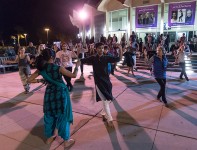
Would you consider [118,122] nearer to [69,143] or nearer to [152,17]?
[69,143]

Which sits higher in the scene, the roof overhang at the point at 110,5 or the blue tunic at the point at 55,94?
the roof overhang at the point at 110,5

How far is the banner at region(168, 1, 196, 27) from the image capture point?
58.5 ft

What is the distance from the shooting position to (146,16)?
20047mm

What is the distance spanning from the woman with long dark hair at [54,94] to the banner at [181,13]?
17.6 m

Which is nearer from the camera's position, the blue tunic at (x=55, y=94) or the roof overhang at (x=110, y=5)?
the blue tunic at (x=55, y=94)

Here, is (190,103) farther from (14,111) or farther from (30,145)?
(14,111)

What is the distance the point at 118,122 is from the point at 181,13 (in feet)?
54.8

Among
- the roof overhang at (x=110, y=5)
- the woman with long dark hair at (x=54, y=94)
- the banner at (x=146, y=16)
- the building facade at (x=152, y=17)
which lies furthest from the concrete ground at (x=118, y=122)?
the roof overhang at (x=110, y=5)

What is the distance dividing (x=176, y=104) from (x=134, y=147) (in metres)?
2.89

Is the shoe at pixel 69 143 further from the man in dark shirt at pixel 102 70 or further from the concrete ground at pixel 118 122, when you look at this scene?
the man in dark shirt at pixel 102 70

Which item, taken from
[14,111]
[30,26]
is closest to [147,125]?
[14,111]

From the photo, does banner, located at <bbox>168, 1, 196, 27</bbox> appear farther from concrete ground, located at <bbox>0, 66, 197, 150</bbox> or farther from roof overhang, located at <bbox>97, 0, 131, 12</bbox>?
concrete ground, located at <bbox>0, 66, 197, 150</bbox>

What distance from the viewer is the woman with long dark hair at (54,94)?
3352mm

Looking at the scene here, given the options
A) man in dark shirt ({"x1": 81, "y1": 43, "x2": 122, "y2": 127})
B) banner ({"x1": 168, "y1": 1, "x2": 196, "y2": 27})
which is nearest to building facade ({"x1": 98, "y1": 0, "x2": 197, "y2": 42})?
banner ({"x1": 168, "y1": 1, "x2": 196, "y2": 27})
